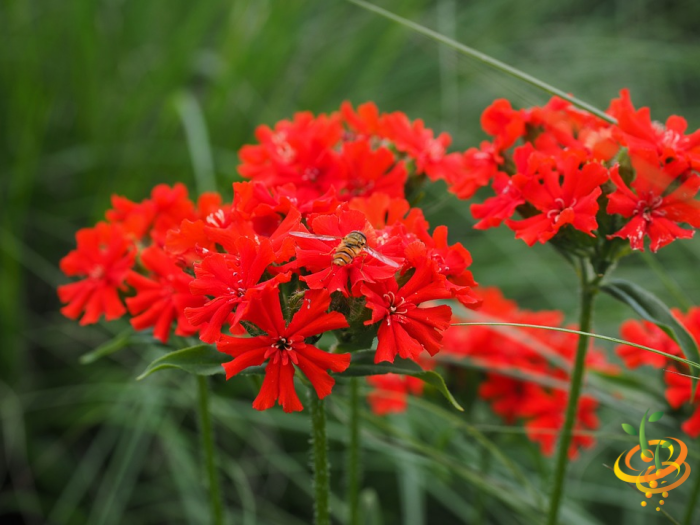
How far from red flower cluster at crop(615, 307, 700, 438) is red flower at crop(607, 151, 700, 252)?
175mm

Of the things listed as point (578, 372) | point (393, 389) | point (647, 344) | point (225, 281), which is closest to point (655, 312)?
point (578, 372)

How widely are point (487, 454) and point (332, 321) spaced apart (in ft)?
2.11

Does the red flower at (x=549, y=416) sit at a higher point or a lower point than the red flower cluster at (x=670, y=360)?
lower

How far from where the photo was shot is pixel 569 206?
75 centimetres

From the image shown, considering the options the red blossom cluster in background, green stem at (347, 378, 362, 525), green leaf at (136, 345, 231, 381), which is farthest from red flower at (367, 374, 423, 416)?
green leaf at (136, 345, 231, 381)

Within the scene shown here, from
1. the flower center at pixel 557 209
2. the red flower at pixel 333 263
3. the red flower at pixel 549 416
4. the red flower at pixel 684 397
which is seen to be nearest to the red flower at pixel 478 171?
the flower center at pixel 557 209

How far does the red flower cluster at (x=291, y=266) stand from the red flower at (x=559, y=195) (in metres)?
0.09

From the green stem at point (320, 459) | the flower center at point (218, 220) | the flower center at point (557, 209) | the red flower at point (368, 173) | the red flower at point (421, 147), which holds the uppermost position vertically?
the red flower at point (421, 147)

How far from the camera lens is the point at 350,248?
63 centimetres

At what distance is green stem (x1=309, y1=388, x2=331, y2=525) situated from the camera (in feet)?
2.46

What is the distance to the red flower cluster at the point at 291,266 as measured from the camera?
0.64 m

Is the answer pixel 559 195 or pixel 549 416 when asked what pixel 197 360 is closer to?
pixel 559 195

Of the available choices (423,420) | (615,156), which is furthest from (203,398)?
(423,420)

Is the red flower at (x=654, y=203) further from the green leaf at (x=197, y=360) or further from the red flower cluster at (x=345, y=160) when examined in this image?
the green leaf at (x=197, y=360)
